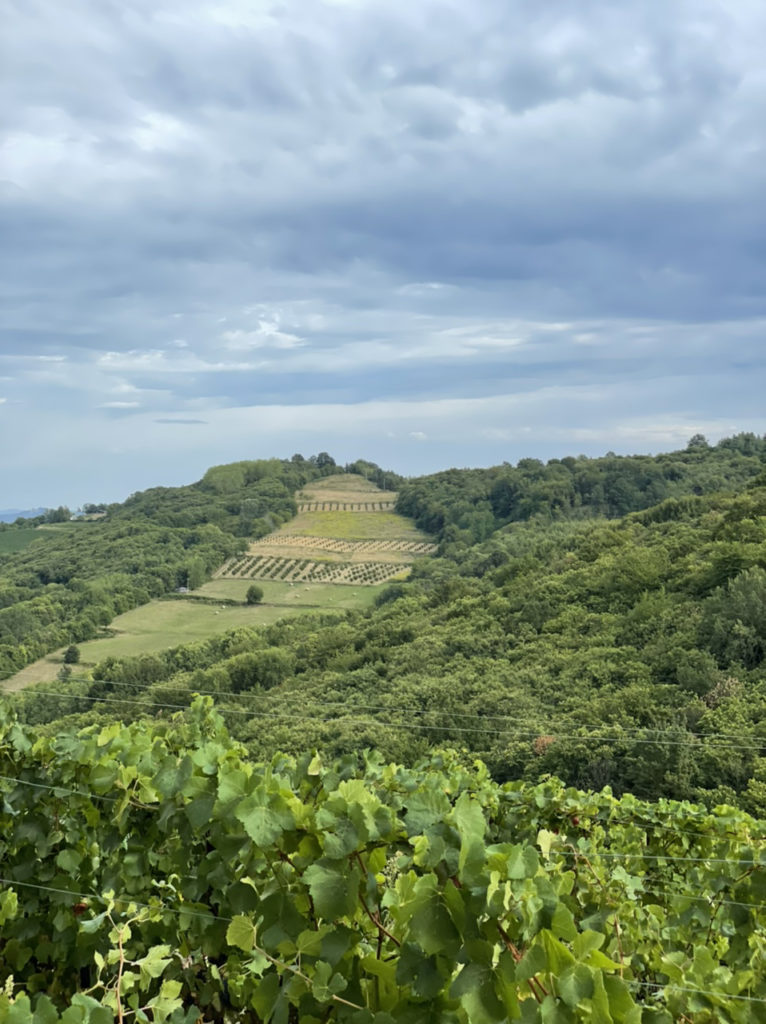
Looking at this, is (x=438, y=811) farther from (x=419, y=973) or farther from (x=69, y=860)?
(x=69, y=860)

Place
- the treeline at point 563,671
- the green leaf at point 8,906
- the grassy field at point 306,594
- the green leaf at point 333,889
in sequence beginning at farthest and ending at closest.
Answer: the grassy field at point 306,594 < the treeline at point 563,671 < the green leaf at point 8,906 < the green leaf at point 333,889

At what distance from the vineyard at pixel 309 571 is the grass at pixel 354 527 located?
950cm

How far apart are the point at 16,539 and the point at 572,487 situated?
303 feet

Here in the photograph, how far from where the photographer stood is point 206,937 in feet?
9.05

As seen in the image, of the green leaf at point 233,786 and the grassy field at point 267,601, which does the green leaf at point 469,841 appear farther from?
the grassy field at point 267,601

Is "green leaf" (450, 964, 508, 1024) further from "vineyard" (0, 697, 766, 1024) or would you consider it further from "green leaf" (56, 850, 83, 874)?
"green leaf" (56, 850, 83, 874)

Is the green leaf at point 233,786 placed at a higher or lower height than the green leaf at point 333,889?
higher

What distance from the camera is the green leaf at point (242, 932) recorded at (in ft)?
6.66

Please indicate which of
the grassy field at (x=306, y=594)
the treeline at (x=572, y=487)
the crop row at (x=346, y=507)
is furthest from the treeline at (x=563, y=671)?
the crop row at (x=346, y=507)

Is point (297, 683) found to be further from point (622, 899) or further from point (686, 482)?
point (686, 482)

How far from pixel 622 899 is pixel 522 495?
99575mm

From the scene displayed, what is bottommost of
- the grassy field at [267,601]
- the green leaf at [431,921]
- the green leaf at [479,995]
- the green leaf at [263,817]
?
the grassy field at [267,601]

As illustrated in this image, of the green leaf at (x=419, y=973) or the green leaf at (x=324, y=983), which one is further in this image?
the green leaf at (x=324, y=983)

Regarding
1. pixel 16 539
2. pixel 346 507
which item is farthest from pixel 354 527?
pixel 16 539
